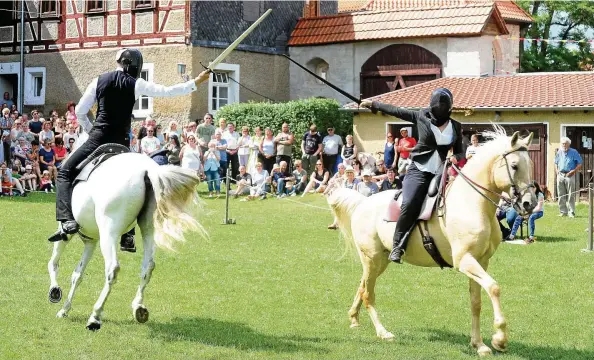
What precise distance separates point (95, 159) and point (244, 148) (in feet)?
62.4

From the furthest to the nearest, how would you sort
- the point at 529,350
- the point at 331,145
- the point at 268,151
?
1. the point at 331,145
2. the point at 268,151
3. the point at 529,350

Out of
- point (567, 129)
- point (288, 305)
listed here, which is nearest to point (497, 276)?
point (288, 305)

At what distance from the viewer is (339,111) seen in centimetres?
3262

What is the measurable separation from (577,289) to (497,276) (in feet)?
4.44

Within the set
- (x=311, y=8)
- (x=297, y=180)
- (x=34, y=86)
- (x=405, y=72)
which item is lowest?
(x=297, y=180)

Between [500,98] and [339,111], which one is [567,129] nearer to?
[500,98]

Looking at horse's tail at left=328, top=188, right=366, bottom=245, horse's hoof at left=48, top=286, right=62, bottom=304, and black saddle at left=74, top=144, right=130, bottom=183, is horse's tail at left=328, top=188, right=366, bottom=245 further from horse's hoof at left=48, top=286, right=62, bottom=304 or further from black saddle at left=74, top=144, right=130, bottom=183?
horse's hoof at left=48, top=286, right=62, bottom=304

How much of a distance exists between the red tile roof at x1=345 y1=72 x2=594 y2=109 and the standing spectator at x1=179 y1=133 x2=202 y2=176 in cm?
625

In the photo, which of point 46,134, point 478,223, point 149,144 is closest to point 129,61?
point 478,223

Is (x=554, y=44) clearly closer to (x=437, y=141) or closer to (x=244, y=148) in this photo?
(x=244, y=148)

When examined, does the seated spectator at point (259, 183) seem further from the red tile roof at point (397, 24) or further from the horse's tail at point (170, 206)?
the horse's tail at point (170, 206)

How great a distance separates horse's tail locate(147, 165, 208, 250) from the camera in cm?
977

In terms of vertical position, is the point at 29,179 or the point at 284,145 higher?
the point at 284,145

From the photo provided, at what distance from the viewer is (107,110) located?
10.2 m
